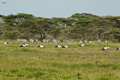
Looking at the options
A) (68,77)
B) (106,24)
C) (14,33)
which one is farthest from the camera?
(106,24)

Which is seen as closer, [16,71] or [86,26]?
[16,71]

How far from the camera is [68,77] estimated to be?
6.55 m

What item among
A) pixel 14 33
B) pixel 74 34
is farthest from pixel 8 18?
pixel 74 34

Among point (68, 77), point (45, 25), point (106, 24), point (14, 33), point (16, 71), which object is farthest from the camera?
point (106, 24)

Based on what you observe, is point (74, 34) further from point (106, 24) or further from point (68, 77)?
point (68, 77)

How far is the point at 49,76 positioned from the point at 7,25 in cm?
3050

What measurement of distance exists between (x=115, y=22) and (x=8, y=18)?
59.3ft

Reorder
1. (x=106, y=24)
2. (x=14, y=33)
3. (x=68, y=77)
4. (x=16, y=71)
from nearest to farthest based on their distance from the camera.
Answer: (x=68, y=77)
(x=16, y=71)
(x=14, y=33)
(x=106, y=24)

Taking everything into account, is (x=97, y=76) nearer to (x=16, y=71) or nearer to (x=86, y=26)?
(x=16, y=71)

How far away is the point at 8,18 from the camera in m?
36.8

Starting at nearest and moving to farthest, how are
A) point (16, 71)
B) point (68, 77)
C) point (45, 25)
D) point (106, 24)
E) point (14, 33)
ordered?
point (68, 77)
point (16, 71)
point (14, 33)
point (45, 25)
point (106, 24)

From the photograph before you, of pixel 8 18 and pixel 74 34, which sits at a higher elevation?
pixel 8 18

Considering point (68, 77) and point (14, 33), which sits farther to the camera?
point (14, 33)

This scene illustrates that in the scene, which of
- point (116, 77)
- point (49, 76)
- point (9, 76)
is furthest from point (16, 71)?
point (116, 77)
